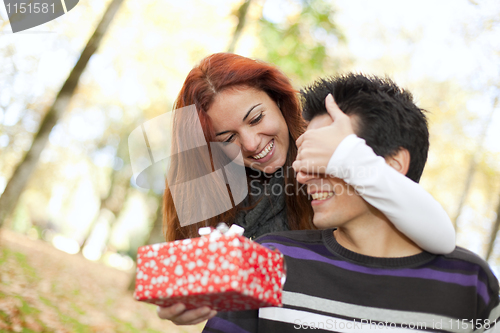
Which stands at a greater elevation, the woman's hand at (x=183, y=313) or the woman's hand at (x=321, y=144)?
the woman's hand at (x=321, y=144)

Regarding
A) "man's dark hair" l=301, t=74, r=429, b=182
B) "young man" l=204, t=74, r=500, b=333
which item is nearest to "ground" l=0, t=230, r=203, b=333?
"young man" l=204, t=74, r=500, b=333

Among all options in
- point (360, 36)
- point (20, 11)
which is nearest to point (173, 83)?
point (20, 11)

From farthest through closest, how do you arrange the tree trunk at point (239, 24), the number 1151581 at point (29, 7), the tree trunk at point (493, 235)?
1. the tree trunk at point (493, 235)
2. the tree trunk at point (239, 24)
3. the number 1151581 at point (29, 7)

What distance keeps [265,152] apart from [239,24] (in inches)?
194

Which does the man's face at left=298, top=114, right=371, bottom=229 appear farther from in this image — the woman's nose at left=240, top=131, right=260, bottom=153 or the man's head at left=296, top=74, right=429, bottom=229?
the woman's nose at left=240, top=131, right=260, bottom=153

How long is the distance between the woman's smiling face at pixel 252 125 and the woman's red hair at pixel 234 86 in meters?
0.07

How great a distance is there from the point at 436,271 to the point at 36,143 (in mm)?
5277

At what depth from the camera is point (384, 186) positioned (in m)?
1.44

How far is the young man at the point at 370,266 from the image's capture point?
1.65 metres

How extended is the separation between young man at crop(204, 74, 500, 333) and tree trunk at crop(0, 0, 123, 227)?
4.51m

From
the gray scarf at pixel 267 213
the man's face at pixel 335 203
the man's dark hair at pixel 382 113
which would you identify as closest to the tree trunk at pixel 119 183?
the gray scarf at pixel 267 213

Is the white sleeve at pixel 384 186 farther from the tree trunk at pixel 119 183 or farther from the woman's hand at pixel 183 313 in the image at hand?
the tree trunk at pixel 119 183

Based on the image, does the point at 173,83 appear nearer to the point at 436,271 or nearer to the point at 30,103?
the point at 30,103

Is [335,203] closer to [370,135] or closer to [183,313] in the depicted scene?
[370,135]
